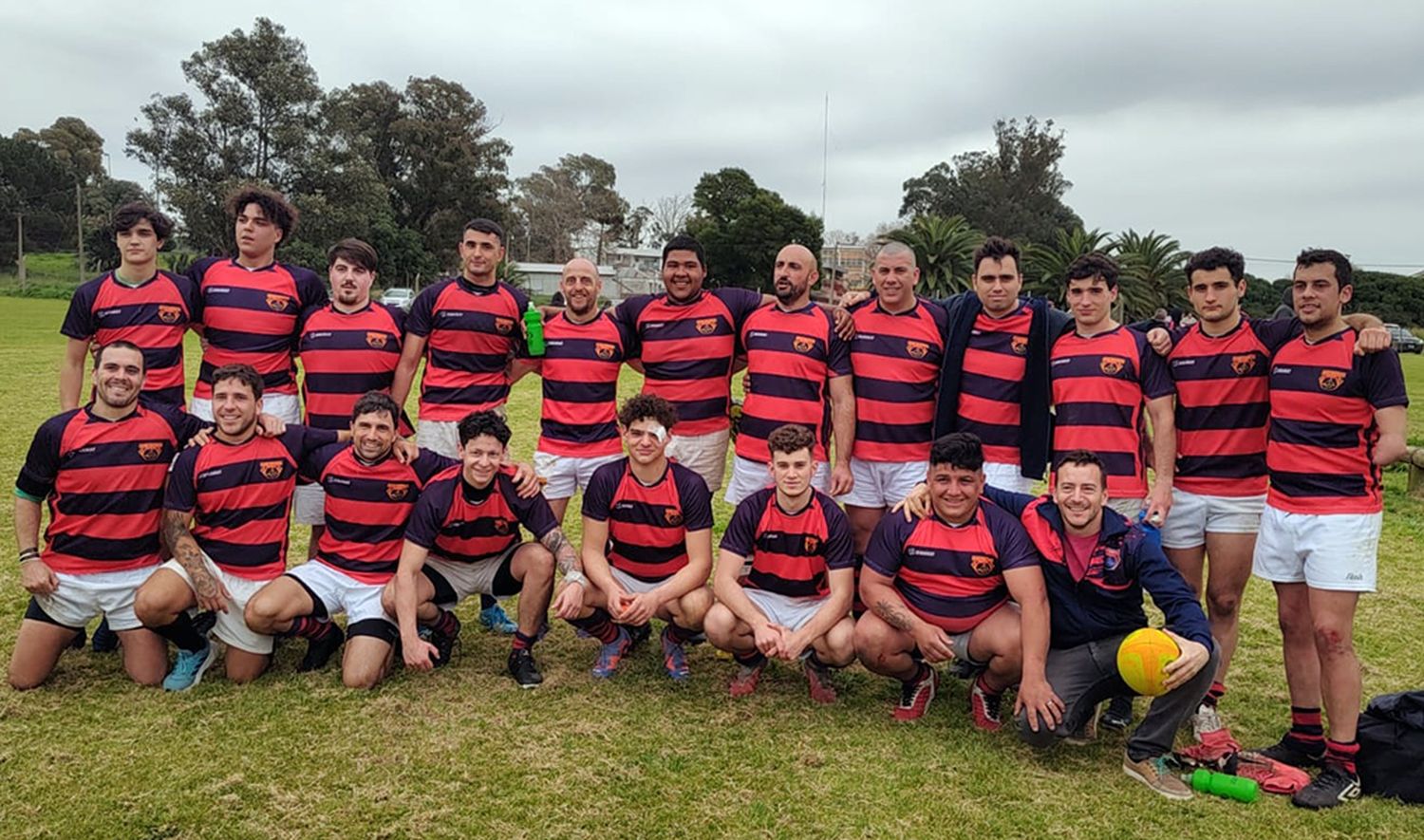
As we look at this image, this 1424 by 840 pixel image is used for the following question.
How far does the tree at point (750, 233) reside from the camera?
5381cm

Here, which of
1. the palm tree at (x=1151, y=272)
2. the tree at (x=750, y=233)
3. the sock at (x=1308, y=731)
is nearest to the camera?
the sock at (x=1308, y=731)

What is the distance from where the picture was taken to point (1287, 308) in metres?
5.66

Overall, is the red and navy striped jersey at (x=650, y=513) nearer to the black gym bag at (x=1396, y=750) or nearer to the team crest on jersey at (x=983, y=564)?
the team crest on jersey at (x=983, y=564)

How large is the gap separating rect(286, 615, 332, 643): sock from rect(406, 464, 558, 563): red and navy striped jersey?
66 cm

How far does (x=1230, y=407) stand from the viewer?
4.34m

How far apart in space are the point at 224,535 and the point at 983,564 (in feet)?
12.2

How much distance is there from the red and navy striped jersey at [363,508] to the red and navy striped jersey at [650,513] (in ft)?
3.21

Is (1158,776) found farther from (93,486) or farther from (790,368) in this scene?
(93,486)

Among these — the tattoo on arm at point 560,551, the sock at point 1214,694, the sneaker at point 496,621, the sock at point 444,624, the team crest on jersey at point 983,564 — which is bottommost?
the sneaker at point 496,621

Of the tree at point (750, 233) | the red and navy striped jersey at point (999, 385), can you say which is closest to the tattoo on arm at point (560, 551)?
the red and navy striped jersey at point (999, 385)

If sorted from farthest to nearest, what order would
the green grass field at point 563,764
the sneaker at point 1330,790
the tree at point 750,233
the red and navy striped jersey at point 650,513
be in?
the tree at point 750,233, the red and navy striped jersey at point 650,513, the sneaker at point 1330,790, the green grass field at point 563,764

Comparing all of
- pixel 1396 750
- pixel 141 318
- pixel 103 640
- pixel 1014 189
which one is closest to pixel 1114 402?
pixel 1396 750

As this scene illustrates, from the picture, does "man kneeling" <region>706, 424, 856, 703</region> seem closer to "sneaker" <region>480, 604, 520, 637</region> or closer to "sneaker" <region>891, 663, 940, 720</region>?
"sneaker" <region>891, 663, 940, 720</region>

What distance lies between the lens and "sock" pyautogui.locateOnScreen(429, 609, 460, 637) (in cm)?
489
